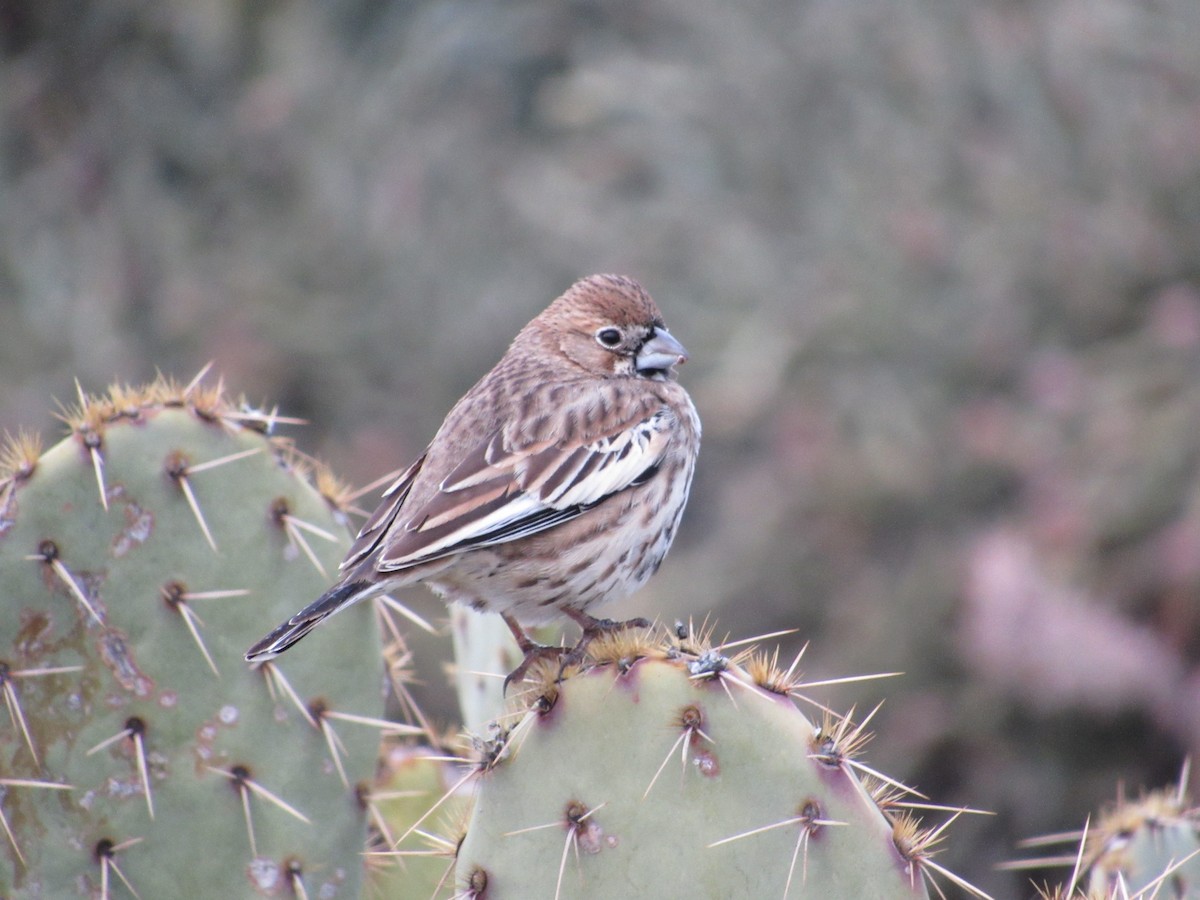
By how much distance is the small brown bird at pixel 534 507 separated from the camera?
3699 mm

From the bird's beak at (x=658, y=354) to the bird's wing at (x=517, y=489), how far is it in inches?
18.7

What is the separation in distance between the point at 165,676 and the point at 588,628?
103 cm

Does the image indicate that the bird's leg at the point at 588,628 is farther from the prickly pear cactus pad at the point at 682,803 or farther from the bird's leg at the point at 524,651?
the prickly pear cactus pad at the point at 682,803

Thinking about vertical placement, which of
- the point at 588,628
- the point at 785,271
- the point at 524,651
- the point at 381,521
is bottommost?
the point at 785,271

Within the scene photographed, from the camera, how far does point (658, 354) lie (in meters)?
4.77

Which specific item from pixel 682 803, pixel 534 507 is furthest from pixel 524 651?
pixel 682 803

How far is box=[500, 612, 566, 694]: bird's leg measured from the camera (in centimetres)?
366

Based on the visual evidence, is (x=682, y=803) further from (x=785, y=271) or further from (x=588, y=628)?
(x=785, y=271)

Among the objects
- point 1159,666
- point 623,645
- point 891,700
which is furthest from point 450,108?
point 623,645

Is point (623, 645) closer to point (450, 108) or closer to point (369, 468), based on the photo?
point (369, 468)

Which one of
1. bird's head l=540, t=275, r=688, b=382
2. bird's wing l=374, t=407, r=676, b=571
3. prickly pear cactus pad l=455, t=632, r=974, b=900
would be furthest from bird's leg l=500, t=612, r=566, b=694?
bird's head l=540, t=275, r=688, b=382

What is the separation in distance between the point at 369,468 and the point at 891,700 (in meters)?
4.20

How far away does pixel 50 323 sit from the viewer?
11.7 meters

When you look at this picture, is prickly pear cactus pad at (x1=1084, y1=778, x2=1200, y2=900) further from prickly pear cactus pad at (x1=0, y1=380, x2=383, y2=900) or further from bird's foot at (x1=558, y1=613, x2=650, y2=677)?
prickly pear cactus pad at (x1=0, y1=380, x2=383, y2=900)
